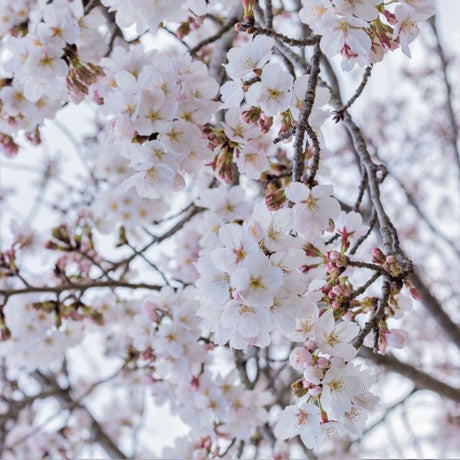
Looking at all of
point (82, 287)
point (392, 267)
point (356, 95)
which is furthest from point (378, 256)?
point (82, 287)

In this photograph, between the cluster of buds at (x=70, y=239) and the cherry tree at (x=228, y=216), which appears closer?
the cherry tree at (x=228, y=216)

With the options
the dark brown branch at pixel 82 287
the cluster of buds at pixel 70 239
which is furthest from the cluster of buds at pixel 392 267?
the cluster of buds at pixel 70 239

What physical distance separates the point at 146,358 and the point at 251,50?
1020mm

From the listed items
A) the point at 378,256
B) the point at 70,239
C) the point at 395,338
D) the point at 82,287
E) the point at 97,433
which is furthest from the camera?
the point at 97,433

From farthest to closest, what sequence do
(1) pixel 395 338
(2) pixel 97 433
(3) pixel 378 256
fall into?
(2) pixel 97 433, (1) pixel 395 338, (3) pixel 378 256

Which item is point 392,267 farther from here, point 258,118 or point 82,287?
point 82,287

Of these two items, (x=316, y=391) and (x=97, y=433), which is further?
(x=97, y=433)

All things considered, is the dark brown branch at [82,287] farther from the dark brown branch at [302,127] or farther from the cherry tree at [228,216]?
the dark brown branch at [302,127]

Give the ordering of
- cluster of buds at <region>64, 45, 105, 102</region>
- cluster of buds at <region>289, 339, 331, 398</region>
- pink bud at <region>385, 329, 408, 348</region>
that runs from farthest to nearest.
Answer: cluster of buds at <region>64, 45, 105, 102</region>
pink bud at <region>385, 329, 408, 348</region>
cluster of buds at <region>289, 339, 331, 398</region>

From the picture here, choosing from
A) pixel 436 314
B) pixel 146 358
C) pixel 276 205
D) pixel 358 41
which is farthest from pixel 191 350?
pixel 436 314

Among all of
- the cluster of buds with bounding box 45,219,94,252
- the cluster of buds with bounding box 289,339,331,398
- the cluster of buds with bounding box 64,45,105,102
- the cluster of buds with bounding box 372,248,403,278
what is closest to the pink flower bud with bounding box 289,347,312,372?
the cluster of buds with bounding box 289,339,331,398

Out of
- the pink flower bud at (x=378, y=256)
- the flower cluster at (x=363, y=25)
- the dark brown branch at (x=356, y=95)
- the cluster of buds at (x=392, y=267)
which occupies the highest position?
the dark brown branch at (x=356, y=95)

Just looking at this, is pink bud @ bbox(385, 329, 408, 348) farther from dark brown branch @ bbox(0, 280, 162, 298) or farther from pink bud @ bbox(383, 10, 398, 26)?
dark brown branch @ bbox(0, 280, 162, 298)

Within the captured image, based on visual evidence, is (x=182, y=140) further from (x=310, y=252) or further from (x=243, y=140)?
(x=310, y=252)
